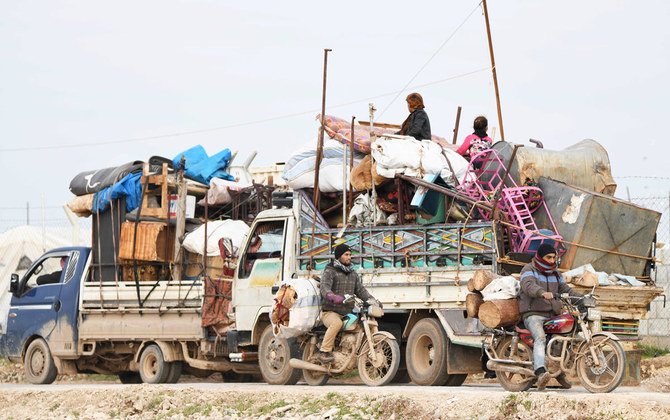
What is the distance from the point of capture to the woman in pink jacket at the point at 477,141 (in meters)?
17.7

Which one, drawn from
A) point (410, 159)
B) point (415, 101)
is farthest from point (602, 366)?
point (415, 101)

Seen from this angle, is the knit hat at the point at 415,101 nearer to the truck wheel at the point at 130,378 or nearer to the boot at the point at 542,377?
the boot at the point at 542,377

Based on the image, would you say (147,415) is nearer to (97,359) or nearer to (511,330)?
(511,330)

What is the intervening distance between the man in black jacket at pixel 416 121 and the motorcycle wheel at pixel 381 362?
3.20 m

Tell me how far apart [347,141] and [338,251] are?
235 cm

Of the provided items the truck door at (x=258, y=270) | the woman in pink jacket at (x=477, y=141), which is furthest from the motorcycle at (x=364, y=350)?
the woman in pink jacket at (x=477, y=141)

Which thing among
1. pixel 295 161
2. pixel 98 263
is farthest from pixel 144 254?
pixel 295 161

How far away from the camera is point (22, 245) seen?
32969mm

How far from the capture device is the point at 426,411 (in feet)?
41.2

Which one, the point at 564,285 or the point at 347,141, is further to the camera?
the point at 347,141

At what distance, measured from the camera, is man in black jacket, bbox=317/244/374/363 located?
1628 cm

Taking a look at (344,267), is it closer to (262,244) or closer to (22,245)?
(262,244)

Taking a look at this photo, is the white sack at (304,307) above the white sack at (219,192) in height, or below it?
below

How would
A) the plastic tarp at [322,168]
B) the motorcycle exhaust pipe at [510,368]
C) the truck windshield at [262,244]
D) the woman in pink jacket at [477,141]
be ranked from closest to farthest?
1. the motorcycle exhaust pipe at [510,368]
2. the woman in pink jacket at [477,141]
3. the plastic tarp at [322,168]
4. the truck windshield at [262,244]
